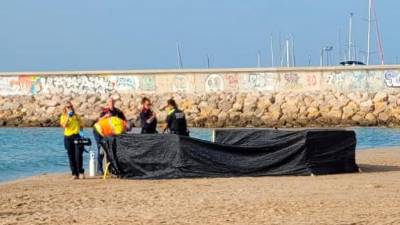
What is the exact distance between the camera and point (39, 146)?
33656mm

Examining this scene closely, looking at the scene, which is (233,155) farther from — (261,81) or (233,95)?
(261,81)

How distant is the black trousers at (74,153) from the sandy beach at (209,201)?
345 mm

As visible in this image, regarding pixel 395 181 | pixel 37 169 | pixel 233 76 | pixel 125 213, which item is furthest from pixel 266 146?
pixel 233 76

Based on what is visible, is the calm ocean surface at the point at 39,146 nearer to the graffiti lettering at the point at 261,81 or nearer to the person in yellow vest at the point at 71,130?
the person in yellow vest at the point at 71,130

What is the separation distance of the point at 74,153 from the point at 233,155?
3.07 meters

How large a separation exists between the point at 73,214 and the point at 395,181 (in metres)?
6.62

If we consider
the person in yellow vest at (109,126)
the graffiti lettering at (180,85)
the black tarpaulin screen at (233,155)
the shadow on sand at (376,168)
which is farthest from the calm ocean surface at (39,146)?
the shadow on sand at (376,168)

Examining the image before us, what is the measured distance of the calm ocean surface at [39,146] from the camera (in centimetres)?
2347

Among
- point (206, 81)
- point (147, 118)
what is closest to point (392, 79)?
point (206, 81)

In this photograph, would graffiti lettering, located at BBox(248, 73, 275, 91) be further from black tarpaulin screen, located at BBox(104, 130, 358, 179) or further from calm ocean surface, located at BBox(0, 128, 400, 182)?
black tarpaulin screen, located at BBox(104, 130, 358, 179)

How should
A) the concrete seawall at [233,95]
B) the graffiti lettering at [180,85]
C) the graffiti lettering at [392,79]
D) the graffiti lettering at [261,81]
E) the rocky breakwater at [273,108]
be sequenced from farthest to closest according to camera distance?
the graffiti lettering at [180,85] → the graffiti lettering at [261,81] → the graffiti lettering at [392,79] → the concrete seawall at [233,95] → the rocky breakwater at [273,108]

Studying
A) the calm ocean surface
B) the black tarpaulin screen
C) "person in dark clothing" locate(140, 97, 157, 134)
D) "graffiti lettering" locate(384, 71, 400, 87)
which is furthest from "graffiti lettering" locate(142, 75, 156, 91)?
the black tarpaulin screen

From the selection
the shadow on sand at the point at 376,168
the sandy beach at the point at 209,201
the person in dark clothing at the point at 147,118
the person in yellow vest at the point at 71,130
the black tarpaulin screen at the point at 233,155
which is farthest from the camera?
the shadow on sand at the point at 376,168

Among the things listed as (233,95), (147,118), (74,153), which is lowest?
(74,153)
